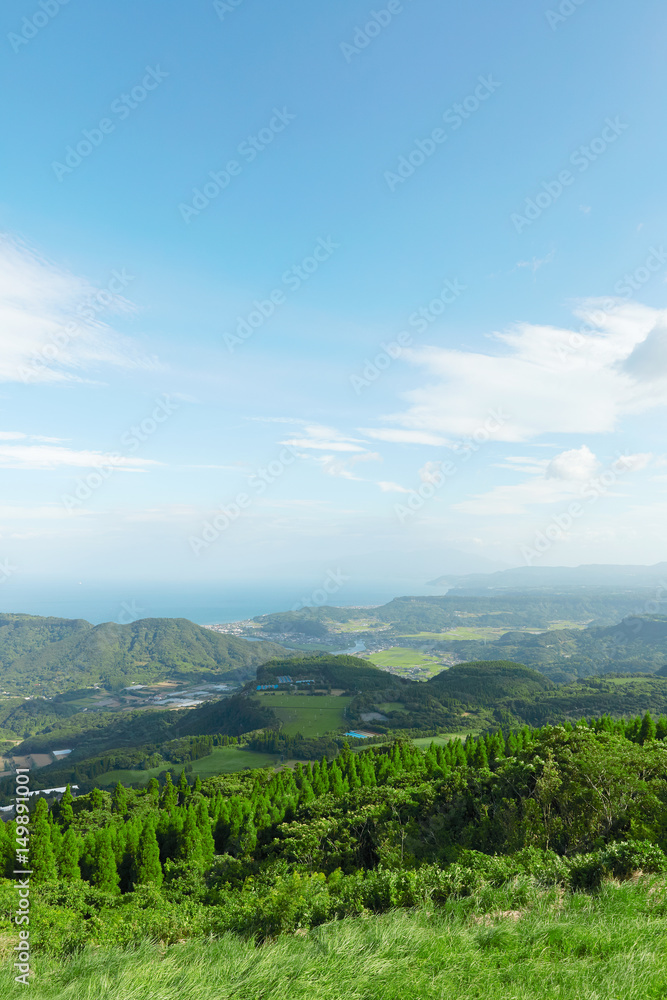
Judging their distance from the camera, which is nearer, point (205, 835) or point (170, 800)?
point (205, 835)

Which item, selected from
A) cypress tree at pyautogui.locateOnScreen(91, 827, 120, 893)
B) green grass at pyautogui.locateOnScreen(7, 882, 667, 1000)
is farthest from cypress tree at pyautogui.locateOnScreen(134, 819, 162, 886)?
green grass at pyautogui.locateOnScreen(7, 882, 667, 1000)

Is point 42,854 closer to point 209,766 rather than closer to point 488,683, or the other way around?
point 209,766

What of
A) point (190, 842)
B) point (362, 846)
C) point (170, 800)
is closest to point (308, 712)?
point (170, 800)

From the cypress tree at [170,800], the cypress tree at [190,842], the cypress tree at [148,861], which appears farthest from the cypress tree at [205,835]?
the cypress tree at [170,800]

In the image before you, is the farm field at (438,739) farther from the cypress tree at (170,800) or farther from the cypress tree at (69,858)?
the cypress tree at (69,858)

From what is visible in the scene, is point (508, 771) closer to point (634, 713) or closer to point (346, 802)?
point (346, 802)
